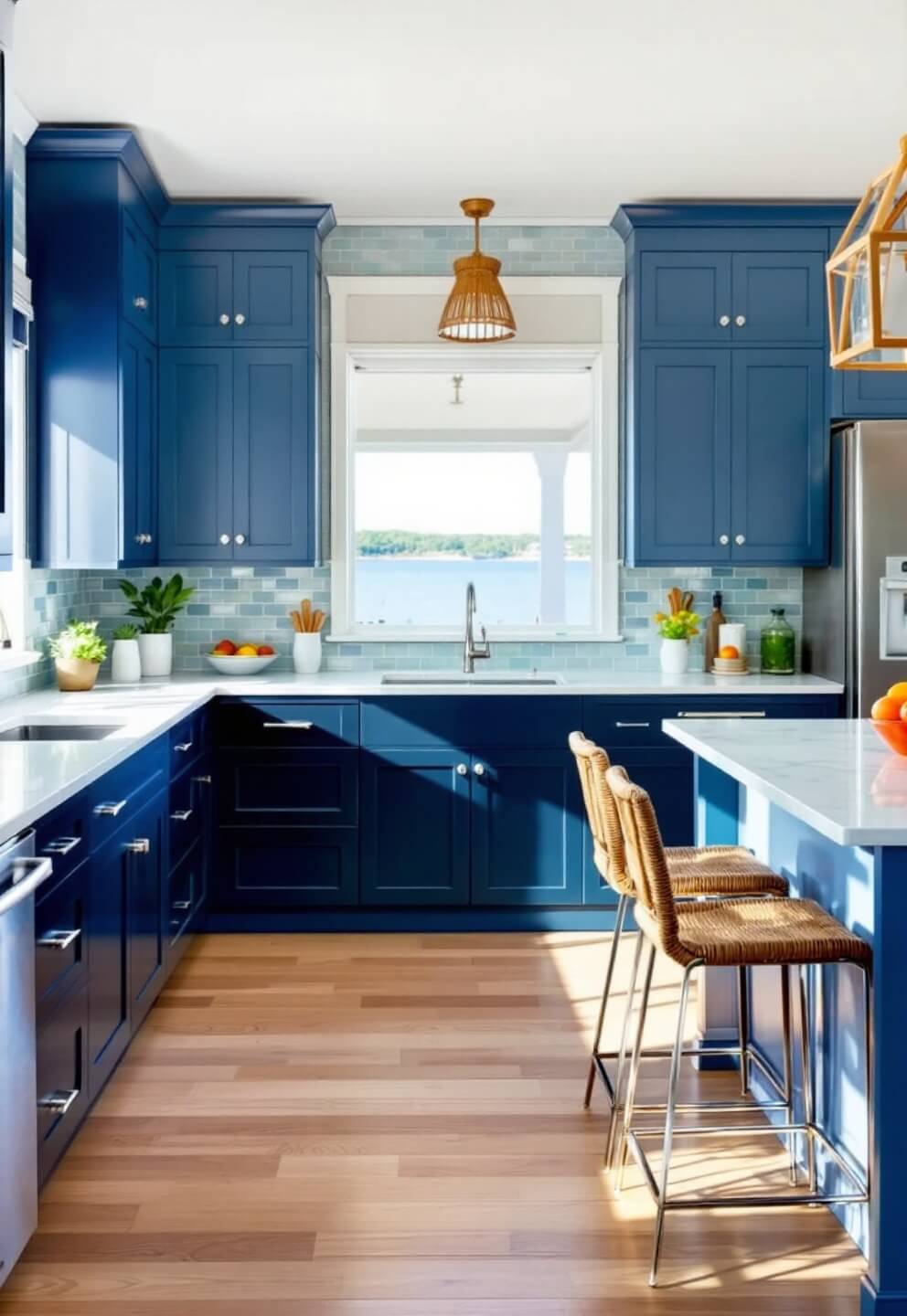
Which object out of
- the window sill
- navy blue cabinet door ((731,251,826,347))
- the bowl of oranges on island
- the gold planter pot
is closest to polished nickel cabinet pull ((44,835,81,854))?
the window sill

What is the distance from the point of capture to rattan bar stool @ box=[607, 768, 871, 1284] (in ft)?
7.88

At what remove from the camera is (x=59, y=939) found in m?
2.65

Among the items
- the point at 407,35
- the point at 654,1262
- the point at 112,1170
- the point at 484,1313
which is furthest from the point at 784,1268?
the point at 407,35

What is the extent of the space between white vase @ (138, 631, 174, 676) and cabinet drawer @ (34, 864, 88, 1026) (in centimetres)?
229

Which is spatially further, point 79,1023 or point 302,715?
point 302,715

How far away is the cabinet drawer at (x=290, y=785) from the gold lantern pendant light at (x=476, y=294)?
5.70ft

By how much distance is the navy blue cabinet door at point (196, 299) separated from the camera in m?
5.07

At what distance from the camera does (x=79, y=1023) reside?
2.91m

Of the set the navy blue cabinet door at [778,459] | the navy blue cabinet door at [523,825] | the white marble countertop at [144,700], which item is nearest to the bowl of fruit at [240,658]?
the white marble countertop at [144,700]

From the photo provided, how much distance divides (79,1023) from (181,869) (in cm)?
135

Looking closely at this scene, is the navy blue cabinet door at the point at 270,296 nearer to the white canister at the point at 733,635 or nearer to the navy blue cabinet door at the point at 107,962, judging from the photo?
the white canister at the point at 733,635

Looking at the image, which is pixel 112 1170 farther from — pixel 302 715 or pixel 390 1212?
pixel 302 715

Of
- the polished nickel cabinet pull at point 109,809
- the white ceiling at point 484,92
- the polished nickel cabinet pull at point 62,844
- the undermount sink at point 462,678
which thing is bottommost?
the polished nickel cabinet pull at point 62,844

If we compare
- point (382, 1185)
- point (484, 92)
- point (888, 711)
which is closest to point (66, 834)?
point (382, 1185)
